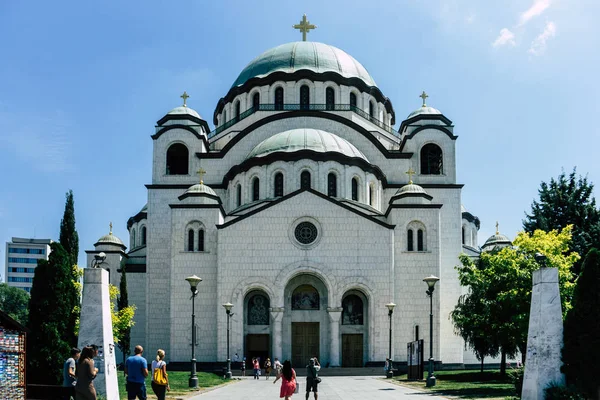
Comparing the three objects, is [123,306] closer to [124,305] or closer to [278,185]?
[124,305]

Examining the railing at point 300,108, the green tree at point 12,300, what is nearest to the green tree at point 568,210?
the railing at point 300,108

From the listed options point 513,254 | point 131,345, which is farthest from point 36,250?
point 513,254

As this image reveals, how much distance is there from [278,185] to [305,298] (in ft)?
23.8

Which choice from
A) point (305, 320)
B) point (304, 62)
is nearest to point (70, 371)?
point (305, 320)

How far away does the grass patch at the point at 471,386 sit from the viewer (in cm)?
2405

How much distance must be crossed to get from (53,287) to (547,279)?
1325 cm

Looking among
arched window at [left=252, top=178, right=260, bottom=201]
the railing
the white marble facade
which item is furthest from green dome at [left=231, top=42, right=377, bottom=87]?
arched window at [left=252, top=178, right=260, bottom=201]

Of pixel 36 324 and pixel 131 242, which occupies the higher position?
pixel 131 242

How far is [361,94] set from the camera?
53250mm

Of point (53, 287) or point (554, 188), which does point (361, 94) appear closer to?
point (554, 188)

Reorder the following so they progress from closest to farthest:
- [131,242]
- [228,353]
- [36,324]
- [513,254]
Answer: [36,324] → [513,254] → [228,353] → [131,242]

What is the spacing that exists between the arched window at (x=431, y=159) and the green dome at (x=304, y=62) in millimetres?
7544

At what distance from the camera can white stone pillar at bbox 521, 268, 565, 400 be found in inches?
686

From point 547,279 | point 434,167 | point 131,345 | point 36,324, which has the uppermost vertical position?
point 434,167
